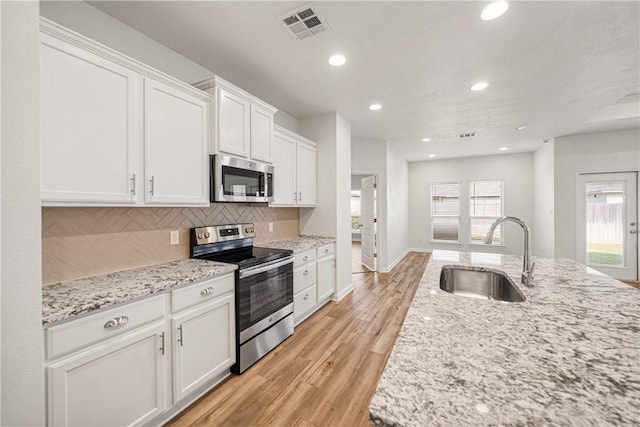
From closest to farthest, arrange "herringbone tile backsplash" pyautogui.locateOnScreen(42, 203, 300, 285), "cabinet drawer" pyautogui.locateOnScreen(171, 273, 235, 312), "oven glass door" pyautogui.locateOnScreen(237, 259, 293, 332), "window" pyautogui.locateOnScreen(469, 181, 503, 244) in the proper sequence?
"herringbone tile backsplash" pyautogui.locateOnScreen(42, 203, 300, 285) → "cabinet drawer" pyautogui.locateOnScreen(171, 273, 235, 312) → "oven glass door" pyautogui.locateOnScreen(237, 259, 293, 332) → "window" pyautogui.locateOnScreen(469, 181, 503, 244)

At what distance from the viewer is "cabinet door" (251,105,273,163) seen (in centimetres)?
259

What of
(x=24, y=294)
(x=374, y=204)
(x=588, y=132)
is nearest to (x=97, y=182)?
(x=24, y=294)

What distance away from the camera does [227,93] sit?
228 cm

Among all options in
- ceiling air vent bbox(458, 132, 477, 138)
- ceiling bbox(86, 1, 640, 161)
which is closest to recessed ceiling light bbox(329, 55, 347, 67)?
ceiling bbox(86, 1, 640, 161)

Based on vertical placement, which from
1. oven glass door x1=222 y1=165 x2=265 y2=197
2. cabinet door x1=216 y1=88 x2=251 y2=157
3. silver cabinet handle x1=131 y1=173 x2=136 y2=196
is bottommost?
silver cabinet handle x1=131 y1=173 x2=136 y2=196

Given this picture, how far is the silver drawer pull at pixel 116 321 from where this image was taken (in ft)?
4.39

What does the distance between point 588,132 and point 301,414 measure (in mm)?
6437

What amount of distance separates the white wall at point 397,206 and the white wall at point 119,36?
4135 mm

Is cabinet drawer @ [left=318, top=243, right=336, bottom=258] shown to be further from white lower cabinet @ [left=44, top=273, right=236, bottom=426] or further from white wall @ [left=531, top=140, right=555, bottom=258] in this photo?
white wall @ [left=531, top=140, right=555, bottom=258]

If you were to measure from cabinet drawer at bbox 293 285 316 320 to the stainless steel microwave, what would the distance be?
1.16m

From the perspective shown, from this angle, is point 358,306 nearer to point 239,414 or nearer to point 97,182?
point 239,414

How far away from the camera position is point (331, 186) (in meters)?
3.74

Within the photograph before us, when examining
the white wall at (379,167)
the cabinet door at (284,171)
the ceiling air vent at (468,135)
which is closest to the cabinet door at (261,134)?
the cabinet door at (284,171)

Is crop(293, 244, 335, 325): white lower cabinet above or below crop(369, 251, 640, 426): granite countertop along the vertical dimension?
below
